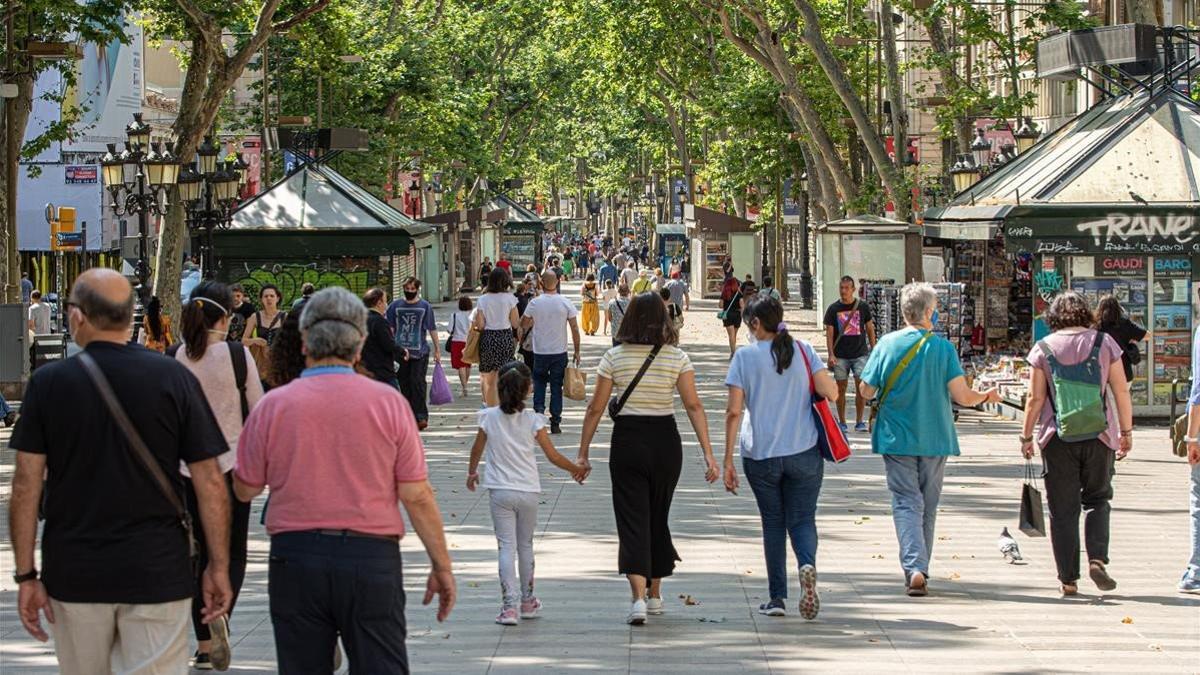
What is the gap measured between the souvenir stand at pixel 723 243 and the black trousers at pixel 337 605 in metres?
47.1

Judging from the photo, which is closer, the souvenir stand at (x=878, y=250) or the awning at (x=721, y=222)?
the souvenir stand at (x=878, y=250)

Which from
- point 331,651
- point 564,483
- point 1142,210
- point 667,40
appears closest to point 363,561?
point 331,651

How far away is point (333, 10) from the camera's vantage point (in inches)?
1145

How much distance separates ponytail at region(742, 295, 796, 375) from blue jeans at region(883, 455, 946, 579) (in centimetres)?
90

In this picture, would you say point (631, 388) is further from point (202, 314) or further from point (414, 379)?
point (414, 379)

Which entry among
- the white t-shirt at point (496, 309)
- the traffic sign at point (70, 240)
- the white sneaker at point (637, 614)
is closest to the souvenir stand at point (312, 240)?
the white t-shirt at point (496, 309)

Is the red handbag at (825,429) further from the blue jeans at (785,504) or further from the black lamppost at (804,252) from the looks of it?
the black lamppost at (804,252)

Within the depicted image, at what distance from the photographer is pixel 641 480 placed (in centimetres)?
912

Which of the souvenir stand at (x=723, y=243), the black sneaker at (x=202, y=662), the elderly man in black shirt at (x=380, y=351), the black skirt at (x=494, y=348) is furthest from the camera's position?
the souvenir stand at (x=723, y=243)

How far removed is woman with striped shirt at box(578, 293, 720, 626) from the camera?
909cm

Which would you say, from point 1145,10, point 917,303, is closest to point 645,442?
point 917,303

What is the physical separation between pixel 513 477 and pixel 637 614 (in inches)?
33.7

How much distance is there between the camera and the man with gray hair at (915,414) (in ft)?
31.8

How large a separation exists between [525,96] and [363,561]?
198ft
